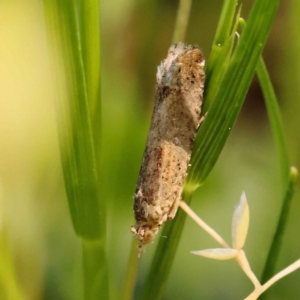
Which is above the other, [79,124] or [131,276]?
[79,124]

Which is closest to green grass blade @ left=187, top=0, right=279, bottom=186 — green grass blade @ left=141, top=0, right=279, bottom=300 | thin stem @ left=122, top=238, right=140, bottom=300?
green grass blade @ left=141, top=0, right=279, bottom=300

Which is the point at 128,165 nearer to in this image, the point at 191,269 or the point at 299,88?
the point at 191,269

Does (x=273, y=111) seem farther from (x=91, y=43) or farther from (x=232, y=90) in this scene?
(x=91, y=43)

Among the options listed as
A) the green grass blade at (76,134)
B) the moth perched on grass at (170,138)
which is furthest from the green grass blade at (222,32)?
the green grass blade at (76,134)

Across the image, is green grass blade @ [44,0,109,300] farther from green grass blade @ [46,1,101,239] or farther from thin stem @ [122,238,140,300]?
thin stem @ [122,238,140,300]

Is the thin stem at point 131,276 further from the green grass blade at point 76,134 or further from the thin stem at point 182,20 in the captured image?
the thin stem at point 182,20

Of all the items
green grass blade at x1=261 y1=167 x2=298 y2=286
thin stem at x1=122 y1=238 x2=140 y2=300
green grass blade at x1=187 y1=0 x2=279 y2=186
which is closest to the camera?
green grass blade at x1=187 y1=0 x2=279 y2=186

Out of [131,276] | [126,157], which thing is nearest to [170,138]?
[131,276]
